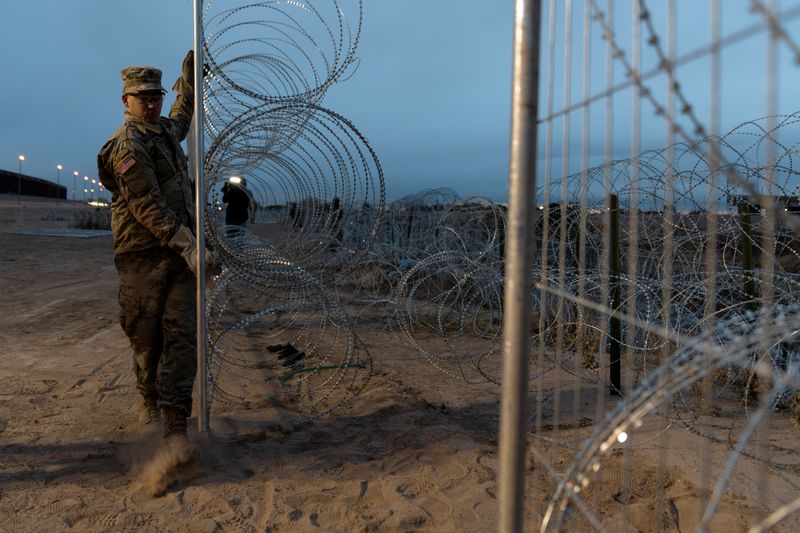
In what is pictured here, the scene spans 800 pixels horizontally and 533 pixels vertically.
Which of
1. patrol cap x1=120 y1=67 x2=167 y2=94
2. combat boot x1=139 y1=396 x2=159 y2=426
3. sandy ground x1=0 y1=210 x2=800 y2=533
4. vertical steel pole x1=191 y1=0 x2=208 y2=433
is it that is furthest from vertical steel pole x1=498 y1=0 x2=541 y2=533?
combat boot x1=139 y1=396 x2=159 y2=426

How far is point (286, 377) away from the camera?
5.29 meters

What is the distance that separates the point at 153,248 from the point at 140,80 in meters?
1.02

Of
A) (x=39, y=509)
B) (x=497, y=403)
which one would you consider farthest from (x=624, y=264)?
(x=39, y=509)

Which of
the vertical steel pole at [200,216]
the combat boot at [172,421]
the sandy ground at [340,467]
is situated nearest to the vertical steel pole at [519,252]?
the sandy ground at [340,467]

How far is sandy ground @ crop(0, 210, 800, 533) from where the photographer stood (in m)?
2.96

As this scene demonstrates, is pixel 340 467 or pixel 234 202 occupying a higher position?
pixel 234 202

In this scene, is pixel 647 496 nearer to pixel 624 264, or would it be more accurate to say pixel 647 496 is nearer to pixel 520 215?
pixel 520 215

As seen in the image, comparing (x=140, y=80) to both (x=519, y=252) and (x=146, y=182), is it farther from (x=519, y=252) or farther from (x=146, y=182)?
(x=519, y=252)

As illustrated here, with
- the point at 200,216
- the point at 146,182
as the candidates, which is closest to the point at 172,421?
the point at 200,216

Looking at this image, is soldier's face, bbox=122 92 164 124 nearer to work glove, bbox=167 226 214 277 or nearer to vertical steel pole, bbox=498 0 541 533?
work glove, bbox=167 226 214 277

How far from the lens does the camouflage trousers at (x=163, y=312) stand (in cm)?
383

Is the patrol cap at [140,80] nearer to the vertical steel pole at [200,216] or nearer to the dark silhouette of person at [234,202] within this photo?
the vertical steel pole at [200,216]

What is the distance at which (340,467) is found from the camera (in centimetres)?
356

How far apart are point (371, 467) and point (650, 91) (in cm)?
283
